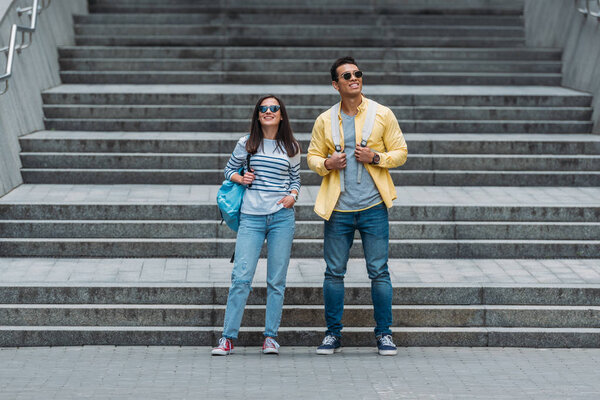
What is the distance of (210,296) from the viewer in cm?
772

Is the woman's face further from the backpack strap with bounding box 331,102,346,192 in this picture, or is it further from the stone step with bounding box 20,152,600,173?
the stone step with bounding box 20,152,600,173

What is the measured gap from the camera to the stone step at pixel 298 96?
39.4 feet

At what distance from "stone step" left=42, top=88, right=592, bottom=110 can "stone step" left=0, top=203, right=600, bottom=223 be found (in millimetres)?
2867

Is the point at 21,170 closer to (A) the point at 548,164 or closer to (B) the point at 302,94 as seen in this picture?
(B) the point at 302,94

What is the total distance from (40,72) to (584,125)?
6.43 m

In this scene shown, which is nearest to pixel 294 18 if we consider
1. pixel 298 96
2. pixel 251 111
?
pixel 298 96

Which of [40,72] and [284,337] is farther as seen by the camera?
[40,72]

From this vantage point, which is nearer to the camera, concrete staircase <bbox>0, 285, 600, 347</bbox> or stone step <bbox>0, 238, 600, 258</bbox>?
concrete staircase <bbox>0, 285, 600, 347</bbox>

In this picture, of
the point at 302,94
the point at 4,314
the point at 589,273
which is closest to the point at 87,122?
the point at 302,94

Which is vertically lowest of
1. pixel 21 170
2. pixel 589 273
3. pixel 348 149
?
pixel 589 273

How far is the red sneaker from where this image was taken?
7086 millimetres

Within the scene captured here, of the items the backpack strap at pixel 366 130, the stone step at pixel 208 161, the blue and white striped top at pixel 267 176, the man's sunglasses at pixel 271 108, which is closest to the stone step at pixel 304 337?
the blue and white striped top at pixel 267 176

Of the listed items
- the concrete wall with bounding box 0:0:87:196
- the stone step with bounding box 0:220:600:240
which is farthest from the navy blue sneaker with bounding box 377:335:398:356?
the concrete wall with bounding box 0:0:87:196

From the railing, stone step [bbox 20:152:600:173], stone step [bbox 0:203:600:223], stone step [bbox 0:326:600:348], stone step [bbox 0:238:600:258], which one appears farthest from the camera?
the railing
